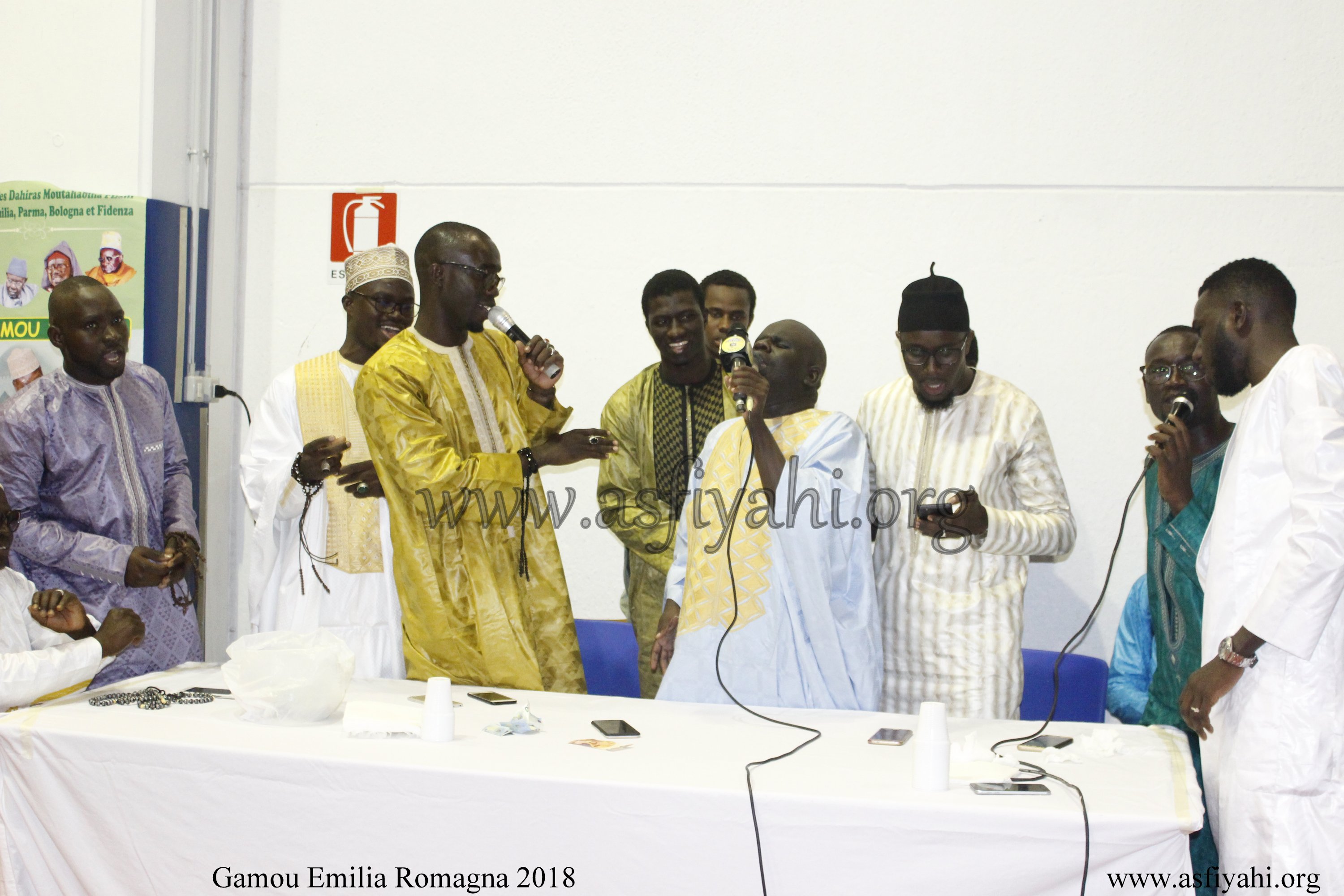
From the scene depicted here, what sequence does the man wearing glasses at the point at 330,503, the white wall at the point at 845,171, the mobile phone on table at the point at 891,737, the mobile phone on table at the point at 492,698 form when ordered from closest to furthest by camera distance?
the mobile phone on table at the point at 891,737, the mobile phone on table at the point at 492,698, the man wearing glasses at the point at 330,503, the white wall at the point at 845,171

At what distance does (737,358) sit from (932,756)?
4.46ft

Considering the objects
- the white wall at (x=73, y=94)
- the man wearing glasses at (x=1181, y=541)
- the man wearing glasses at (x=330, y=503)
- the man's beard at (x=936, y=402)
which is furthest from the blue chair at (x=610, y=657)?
the white wall at (x=73, y=94)

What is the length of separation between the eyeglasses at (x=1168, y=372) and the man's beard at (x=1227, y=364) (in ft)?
1.92

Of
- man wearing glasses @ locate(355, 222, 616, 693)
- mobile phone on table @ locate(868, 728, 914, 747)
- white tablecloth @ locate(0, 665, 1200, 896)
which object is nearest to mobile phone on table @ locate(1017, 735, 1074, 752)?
white tablecloth @ locate(0, 665, 1200, 896)

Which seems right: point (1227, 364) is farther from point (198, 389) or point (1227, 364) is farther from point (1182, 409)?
point (198, 389)

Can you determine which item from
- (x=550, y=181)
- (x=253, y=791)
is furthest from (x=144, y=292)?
(x=253, y=791)

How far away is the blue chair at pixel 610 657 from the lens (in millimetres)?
4383

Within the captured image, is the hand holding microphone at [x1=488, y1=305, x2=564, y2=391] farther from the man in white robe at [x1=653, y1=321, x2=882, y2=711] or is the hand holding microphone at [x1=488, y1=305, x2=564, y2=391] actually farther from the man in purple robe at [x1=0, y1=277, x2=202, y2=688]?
the man in purple robe at [x1=0, y1=277, x2=202, y2=688]

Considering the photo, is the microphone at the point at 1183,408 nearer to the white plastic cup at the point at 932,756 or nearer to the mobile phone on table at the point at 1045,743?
the mobile phone on table at the point at 1045,743

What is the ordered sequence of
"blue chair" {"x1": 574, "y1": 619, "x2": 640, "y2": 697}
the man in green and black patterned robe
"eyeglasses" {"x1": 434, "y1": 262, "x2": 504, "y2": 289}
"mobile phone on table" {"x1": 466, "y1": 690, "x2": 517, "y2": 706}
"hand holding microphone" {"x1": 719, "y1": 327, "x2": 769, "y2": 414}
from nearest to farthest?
"mobile phone on table" {"x1": 466, "y1": 690, "x2": 517, "y2": 706} → "hand holding microphone" {"x1": 719, "y1": 327, "x2": 769, "y2": 414} → "eyeglasses" {"x1": 434, "y1": 262, "x2": 504, "y2": 289} → the man in green and black patterned robe → "blue chair" {"x1": 574, "y1": 619, "x2": 640, "y2": 697}

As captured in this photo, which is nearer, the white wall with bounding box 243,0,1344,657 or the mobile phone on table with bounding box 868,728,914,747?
the mobile phone on table with bounding box 868,728,914,747

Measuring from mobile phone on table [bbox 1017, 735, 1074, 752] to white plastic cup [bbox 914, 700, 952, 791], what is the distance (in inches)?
15.9

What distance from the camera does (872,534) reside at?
11.1ft

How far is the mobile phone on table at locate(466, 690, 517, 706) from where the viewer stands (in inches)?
117
